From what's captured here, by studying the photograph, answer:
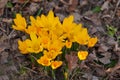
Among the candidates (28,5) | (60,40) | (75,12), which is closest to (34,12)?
(28,5)

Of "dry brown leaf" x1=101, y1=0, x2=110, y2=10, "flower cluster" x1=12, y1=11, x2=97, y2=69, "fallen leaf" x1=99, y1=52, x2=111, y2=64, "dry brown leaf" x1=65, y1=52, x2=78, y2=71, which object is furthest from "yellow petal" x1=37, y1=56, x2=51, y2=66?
"dry brown leaf" x1=101, y1=0, x2=110, y2=10

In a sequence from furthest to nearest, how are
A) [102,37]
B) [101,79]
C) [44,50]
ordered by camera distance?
[102,37]
[101,79]
[44,50]

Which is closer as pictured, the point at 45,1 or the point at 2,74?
the point at 2,74

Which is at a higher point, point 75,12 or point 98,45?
point 75,12

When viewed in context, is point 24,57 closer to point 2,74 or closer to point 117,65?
point 2,74

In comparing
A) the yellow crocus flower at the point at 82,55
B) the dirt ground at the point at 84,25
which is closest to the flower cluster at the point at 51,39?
the yellow crocus flower at the point at 82,55

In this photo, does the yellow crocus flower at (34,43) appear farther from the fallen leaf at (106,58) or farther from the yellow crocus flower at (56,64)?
the fallen leaf at (106,58)

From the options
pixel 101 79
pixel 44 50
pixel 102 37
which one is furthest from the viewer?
pixel 102 37
